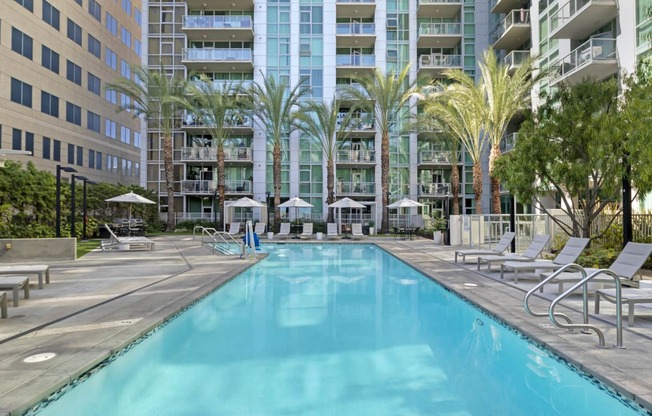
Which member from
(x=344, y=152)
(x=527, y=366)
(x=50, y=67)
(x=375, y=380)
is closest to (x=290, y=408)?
(x=375, y=380)

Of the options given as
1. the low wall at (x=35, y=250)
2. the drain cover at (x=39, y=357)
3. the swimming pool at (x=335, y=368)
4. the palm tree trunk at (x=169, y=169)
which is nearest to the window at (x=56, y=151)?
the palm tree trunk at (x=169, y=169)

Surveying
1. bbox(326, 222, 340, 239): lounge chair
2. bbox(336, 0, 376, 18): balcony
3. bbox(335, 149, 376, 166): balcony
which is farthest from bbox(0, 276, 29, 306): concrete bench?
bbox(336, 0, 376, 18): balcony

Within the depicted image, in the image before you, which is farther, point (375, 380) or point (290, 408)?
point (375, 380)

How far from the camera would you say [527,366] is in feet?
17.9

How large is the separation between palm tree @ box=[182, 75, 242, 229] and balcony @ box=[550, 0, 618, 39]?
1959 cm

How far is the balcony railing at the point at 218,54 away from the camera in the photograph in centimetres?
3572

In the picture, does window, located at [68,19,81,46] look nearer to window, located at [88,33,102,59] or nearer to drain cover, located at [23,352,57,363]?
window, located at [88,33,102,59]

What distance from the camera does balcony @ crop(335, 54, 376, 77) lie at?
36.2m

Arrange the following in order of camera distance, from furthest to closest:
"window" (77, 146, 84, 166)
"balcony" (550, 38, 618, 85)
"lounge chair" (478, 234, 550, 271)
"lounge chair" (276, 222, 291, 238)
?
"window" (77, 146, 84, 166) → "lounge chair" (276, 222, 291, 238) → "balcony" (550, 38, 618, 85) → "lounge chair" (478, 234, 550, 271)

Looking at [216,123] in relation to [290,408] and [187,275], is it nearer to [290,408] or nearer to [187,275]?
[187,275]

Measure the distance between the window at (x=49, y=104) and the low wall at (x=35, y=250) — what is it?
2122 cm

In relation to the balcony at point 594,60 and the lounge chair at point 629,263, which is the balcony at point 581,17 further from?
the lounge chair at point 629,263

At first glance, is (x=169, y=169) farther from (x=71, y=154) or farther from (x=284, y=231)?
(x=284, y=231)

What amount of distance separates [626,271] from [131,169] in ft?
147
